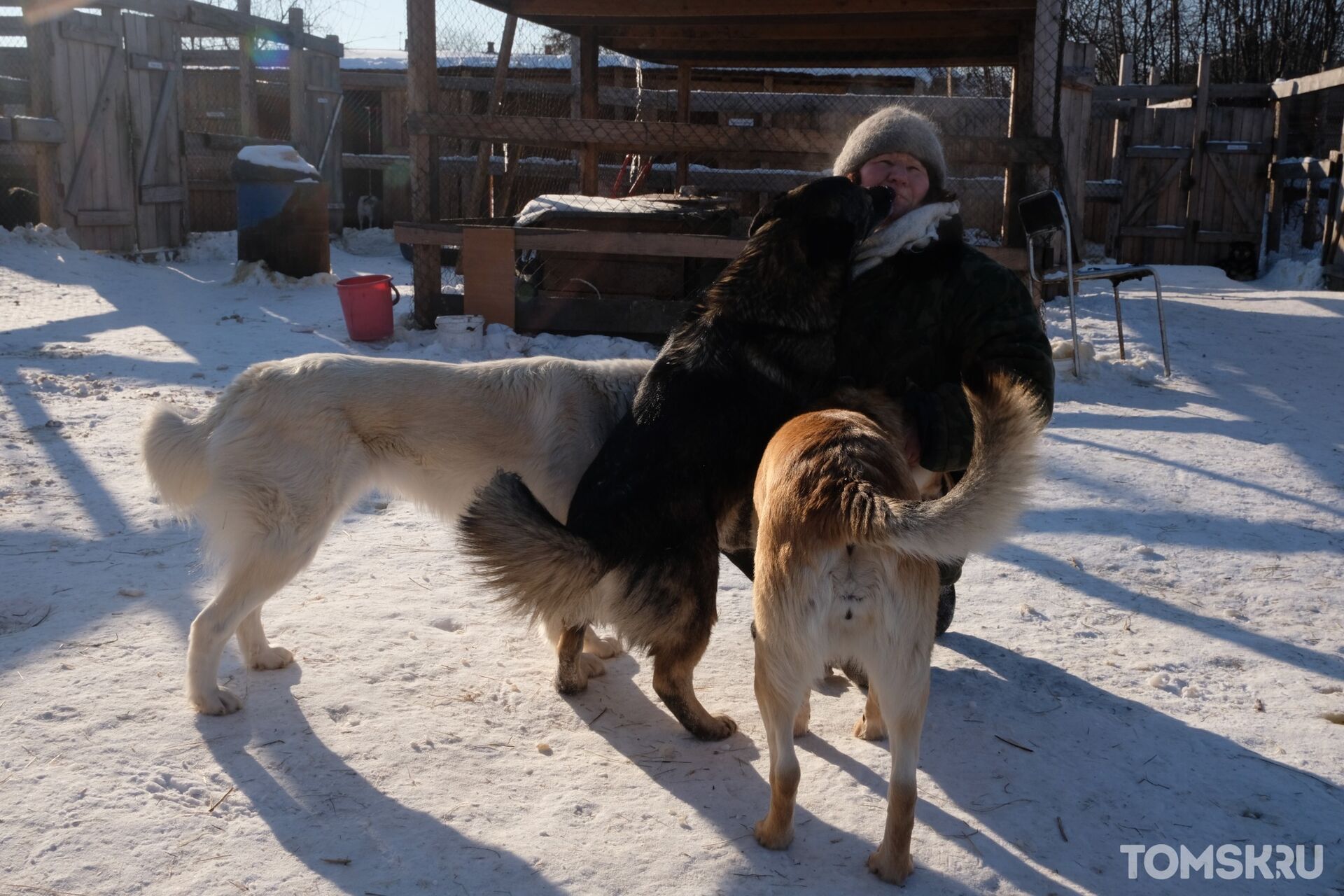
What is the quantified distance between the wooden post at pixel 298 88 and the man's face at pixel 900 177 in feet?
40.9

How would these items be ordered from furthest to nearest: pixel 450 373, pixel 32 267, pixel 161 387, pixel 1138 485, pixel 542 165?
1. pixel 542 165
2. pixel 32 267
3. pixel 161 387
4. pixel 1138 485
5. pixel 450 373

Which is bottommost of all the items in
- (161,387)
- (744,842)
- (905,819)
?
(744,842)

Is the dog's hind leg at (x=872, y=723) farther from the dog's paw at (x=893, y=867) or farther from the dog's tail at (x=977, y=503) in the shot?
the dog's tail at (x=977, y=503)

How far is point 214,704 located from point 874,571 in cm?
193

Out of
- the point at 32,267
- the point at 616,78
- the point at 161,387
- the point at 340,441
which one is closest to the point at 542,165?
the point at 616,78

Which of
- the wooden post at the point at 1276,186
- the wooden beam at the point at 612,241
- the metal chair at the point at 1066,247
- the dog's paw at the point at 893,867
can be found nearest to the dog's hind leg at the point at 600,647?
the dog's paw at the point at 893,867

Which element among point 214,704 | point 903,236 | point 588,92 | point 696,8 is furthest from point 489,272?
point 214,704

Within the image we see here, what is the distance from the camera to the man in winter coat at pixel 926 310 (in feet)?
9.50

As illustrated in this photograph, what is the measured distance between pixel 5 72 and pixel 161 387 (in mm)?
9542

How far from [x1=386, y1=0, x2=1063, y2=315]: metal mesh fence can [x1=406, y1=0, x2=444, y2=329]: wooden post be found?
0.05 metres

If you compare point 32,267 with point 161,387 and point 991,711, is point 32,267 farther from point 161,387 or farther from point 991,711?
point 991,711

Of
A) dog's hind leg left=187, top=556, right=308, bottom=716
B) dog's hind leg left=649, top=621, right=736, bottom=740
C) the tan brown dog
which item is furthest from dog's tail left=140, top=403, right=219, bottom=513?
the tan brown dog

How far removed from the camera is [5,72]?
12.4m

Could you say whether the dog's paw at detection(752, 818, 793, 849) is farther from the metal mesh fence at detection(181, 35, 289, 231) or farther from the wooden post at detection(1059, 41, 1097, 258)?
the metal mesh fence at detection(181, 35, 289, 231)
